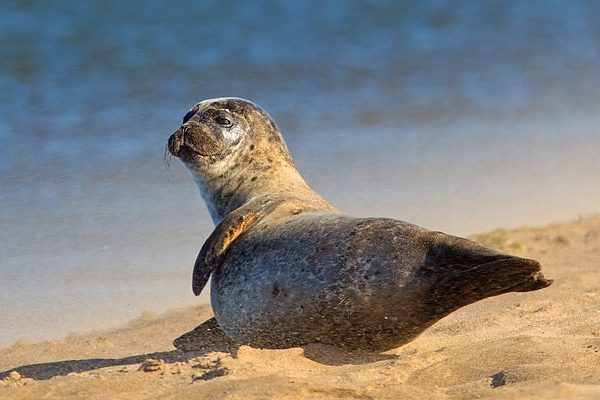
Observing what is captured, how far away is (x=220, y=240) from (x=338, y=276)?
0.84 m

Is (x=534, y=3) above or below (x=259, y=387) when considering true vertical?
above

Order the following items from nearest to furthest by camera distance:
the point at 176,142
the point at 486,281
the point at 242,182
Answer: the point at 486,281, the point at 176,142, the point at 242,182

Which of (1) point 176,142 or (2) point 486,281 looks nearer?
(2) point 486,281

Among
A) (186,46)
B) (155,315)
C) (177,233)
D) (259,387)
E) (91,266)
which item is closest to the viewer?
(259,387)

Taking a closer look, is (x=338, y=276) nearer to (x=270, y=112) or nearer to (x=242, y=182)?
(x=242, y=182)

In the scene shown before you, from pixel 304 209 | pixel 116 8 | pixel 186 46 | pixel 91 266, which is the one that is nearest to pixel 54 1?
pixel 116 8

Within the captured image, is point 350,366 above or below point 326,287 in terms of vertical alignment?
below

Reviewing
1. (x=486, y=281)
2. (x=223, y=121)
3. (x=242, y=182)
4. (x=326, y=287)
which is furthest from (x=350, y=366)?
(x=223, y=121)

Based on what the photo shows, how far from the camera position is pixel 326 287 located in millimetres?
3457

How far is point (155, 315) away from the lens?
529 cm

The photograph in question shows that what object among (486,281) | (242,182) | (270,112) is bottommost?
(486,281)

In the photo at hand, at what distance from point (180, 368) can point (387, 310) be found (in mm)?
869

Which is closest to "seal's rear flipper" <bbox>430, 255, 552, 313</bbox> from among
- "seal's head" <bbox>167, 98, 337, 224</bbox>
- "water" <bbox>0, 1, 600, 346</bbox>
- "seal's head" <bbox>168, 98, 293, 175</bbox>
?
"seal's head" <bbox>167, 98, 337, 224</bbox>

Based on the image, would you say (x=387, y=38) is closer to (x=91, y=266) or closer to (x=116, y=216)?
(x=116, y=216)
